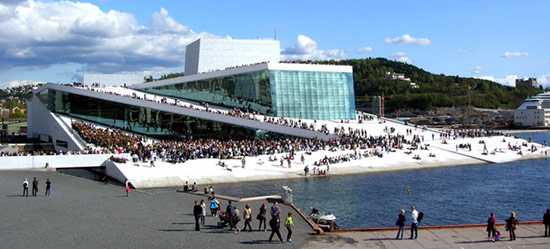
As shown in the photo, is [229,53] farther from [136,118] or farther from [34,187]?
[34,187]

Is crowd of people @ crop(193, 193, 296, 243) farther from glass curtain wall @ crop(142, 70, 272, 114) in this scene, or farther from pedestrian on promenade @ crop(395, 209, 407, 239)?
glass curtain wall @ crop(142, 70, 272, 114)

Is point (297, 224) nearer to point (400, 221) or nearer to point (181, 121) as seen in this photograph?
point (400, 221)

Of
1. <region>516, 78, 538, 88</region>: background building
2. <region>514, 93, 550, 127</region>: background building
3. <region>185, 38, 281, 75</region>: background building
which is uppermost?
<region>516, 78, 538, 88</region>: background building

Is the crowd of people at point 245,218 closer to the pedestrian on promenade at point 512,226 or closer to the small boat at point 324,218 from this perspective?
the small boat at point 324,218

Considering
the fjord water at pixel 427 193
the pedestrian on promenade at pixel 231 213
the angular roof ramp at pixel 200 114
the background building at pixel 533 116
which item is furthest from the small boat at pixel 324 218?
the background building at pixel 533 116

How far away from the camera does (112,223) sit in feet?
55.1

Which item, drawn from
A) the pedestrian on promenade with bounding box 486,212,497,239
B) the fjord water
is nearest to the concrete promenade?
the fjord water

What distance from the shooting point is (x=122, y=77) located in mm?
57812

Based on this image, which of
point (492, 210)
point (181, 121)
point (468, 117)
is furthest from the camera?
point (468, 117)

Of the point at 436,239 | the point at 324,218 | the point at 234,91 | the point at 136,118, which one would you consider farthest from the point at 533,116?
the point at 436,239

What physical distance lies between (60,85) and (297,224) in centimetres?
3377

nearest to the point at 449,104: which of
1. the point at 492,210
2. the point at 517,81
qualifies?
the point at 517,81

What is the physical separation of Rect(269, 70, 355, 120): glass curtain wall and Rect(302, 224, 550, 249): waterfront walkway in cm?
3184

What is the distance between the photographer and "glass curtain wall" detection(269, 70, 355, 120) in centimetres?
4694
